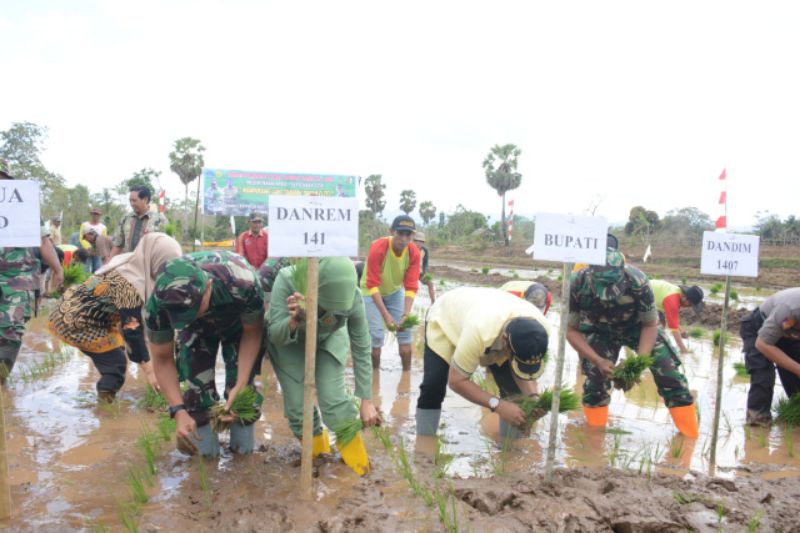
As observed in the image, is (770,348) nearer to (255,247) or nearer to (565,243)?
(565,243)

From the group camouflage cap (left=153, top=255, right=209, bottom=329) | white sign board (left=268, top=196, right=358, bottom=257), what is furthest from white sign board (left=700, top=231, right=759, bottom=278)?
camouflage cap (left=153, top=255, right=209, bottom=329)

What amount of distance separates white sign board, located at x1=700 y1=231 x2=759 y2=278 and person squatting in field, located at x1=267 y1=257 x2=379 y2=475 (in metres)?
2.20

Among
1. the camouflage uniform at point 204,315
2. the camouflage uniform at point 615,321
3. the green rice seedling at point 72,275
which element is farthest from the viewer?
the green rice seedling at point 72,275

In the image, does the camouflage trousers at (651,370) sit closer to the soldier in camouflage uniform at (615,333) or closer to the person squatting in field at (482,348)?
the soldier in camouflage uniform at (615,333)

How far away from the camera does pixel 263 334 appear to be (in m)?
3.40

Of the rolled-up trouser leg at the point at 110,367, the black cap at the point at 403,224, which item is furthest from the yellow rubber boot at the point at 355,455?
the black cap at the point at 403,224

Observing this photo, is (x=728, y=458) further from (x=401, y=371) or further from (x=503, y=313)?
(x=401, y=371)

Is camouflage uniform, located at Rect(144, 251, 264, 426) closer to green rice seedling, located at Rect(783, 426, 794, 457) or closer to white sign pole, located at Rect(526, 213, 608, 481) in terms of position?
white sign pole, located at Rect(526, 213, 608, 481)

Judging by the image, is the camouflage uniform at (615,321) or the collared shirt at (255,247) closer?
the camouflage uniform at (615,321)

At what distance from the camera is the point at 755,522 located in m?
2.69

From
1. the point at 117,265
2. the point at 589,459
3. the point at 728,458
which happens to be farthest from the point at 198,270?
the point at 728,458

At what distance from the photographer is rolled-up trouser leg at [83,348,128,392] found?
4.59m

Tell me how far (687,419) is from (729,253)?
1.41 m

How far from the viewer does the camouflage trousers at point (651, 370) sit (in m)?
4.43
